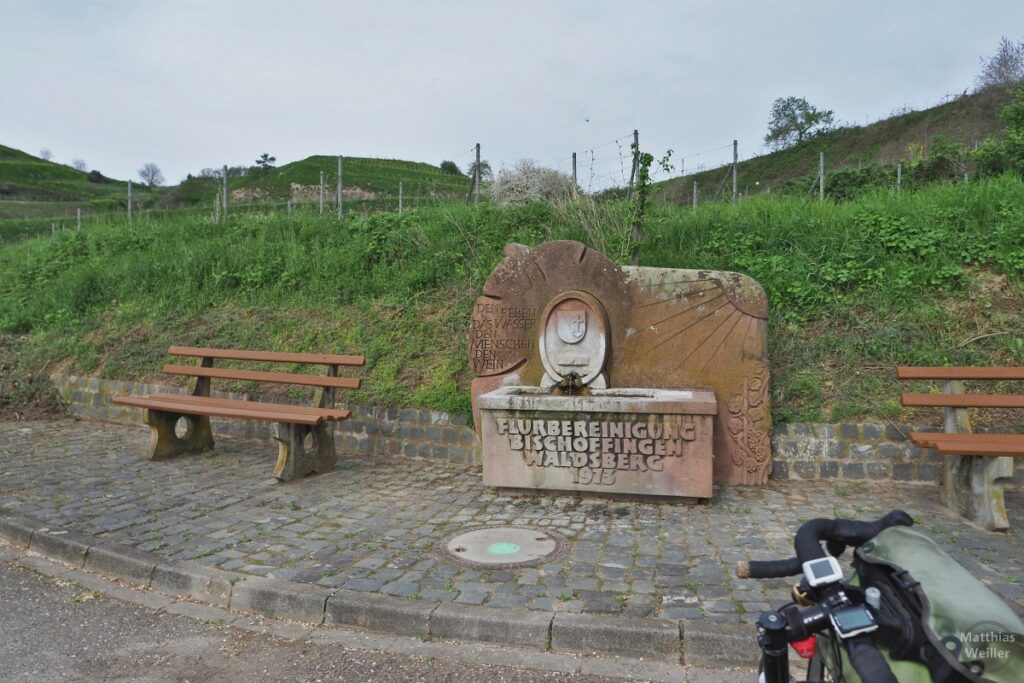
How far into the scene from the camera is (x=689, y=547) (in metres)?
4.40

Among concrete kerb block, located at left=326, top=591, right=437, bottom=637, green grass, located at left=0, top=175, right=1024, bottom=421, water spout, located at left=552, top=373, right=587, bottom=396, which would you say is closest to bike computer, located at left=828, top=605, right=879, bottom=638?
concrete kerb block, located at left=326, top=591, right=437, bottom=637

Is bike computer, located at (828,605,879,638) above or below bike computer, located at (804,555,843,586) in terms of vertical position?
below

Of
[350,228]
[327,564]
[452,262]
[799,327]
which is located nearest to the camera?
[327,564]

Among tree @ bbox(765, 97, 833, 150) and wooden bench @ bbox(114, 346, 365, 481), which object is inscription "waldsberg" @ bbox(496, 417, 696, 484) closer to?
wooden bench @ bbox(114, 346, 365, 481)

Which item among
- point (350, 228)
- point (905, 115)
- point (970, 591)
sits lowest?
point (970, 591)

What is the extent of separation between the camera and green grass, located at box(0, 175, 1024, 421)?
21.4 ft

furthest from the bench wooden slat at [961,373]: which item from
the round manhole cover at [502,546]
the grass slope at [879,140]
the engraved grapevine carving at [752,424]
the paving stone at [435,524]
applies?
the grass slope at [879,140]

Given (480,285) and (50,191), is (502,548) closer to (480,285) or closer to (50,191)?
(480,285)

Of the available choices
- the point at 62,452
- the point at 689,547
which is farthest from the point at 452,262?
the point at 689,547

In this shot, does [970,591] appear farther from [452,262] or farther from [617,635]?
[452,262]

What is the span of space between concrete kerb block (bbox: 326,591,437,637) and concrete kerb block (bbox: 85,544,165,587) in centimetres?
134

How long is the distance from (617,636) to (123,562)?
3.08 meters

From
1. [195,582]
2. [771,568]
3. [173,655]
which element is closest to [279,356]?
[195,582]

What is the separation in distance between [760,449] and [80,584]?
16.6 feet
